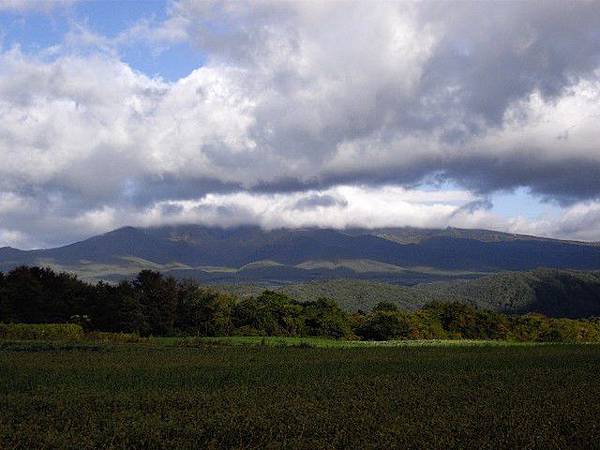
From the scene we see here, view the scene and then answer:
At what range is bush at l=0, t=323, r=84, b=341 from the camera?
48.8 m

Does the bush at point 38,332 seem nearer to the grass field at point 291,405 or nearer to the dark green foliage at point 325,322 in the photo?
the grass field at point 291,405

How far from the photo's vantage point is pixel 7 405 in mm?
17812

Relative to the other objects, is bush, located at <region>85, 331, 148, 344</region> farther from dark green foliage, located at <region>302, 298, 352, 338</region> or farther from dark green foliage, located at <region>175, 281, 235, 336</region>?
dark green foliage, located at <region>302, 298, 352, 338</region>

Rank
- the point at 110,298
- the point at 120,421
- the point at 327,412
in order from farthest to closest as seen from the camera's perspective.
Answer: the point at 110,298 < the point at 327,412 < the point at 120,421

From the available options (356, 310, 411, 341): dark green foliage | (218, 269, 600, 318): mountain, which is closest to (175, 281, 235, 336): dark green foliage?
(356, 310, 411, 341): dark green foliage

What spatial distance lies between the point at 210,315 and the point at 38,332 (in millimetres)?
23748

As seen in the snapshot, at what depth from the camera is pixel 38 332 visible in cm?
4966

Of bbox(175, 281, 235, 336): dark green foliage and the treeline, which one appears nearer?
the treeline

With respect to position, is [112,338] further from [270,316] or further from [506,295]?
[506,295]

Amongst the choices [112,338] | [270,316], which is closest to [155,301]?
[270,316]

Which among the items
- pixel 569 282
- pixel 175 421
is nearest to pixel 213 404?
pixel 175 421

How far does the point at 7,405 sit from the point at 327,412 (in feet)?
29.7

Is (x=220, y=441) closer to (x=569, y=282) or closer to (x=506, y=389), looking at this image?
(x=506, y=389)

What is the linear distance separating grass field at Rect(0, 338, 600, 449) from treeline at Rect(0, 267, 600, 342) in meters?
33.0
